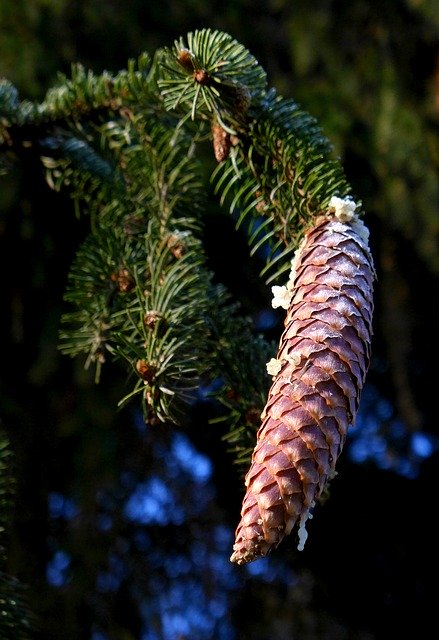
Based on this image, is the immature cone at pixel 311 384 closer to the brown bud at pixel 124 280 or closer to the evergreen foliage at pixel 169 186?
the evergreen foliage at pixel 169 186

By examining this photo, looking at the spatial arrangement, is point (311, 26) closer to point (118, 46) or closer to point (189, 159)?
point (118, 46)

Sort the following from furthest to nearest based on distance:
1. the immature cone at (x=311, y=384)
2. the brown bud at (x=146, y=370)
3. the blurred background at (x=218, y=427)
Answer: the blurred background at (x=218, y=427) → the brown bud at (x=146, y=370) → the immature cone at (x=311, y=384)

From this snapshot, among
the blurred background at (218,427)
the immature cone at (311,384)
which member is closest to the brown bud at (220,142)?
the immature cone at (311,384)

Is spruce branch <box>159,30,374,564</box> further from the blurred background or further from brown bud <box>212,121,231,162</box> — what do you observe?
the blurred background

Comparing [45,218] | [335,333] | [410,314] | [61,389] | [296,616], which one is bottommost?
[335,333]

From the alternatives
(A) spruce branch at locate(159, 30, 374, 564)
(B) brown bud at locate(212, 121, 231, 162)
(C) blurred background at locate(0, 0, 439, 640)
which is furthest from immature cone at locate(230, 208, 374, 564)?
(C) blurred background at locate(0, 0, 439, 640)

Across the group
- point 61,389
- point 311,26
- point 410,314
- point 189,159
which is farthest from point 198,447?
point 189,159
